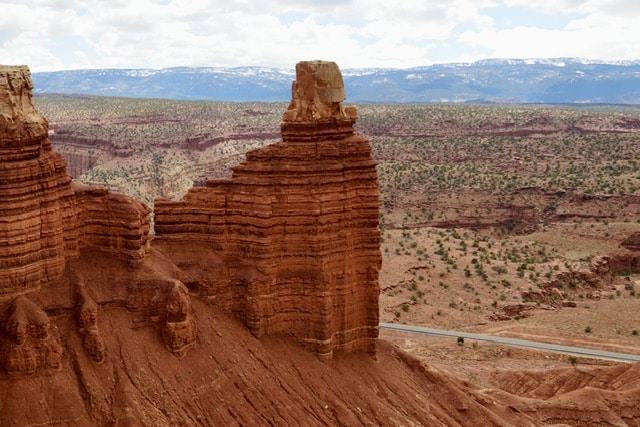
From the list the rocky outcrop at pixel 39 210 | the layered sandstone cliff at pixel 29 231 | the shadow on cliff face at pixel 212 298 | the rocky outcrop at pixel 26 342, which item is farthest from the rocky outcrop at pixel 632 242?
the rocky outcrop at pixel 26 342

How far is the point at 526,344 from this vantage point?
48594 millimetres

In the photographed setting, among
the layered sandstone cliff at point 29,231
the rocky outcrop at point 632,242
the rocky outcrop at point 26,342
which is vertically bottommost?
the rocky outcrop at point 632,242

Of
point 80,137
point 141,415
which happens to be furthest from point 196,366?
point 80,137

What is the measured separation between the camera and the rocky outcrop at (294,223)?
84.8ft

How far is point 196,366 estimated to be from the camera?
2292cm

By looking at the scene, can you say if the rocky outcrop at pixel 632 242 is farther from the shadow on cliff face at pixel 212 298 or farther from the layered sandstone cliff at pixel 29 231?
the layered sandstone cliff at pixel 29 231

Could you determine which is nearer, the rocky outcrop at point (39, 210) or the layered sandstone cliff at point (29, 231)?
the layered sandstone cliff at point (29, 231)

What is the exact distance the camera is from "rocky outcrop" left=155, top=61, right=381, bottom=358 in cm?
2586

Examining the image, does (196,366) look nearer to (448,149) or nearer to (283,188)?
(283,188)

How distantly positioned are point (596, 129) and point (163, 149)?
8330 centimetres

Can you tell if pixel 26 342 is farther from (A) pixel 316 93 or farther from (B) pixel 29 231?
(A) pixel 316 93

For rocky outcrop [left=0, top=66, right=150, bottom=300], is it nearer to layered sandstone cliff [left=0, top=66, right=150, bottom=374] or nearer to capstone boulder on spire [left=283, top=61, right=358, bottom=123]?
layered sandstone cliff [left=0, top=66, right=150, bottom=374]

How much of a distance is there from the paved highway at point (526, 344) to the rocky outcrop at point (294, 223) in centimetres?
2510

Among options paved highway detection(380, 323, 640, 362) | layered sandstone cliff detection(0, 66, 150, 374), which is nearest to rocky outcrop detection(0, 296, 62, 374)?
layered sandstone cliff detection(0, 66, 150, 374)
